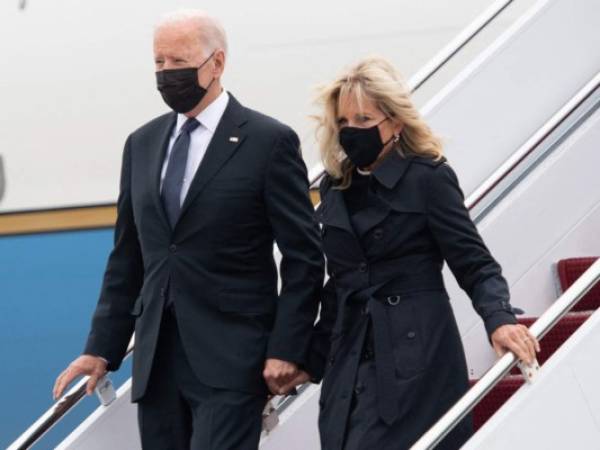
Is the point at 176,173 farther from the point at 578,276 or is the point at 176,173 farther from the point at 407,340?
the point at 578,276

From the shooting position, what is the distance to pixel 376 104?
345cm

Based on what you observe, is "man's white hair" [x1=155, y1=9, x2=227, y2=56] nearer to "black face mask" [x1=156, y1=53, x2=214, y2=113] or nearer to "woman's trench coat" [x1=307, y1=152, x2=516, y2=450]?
"black face mask" [x1=156, y1=53, x2=214, y2=113]

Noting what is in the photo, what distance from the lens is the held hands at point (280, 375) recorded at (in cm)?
351

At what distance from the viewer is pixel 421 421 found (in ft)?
11.1

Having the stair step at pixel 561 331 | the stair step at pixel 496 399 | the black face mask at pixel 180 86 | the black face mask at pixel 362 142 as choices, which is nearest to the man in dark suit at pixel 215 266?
the black face mask at pixel 180 86

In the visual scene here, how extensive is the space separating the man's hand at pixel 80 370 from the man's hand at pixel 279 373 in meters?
0.50

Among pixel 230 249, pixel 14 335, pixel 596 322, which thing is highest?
pixel 230 249

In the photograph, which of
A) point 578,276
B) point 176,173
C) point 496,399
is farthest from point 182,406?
point 578,276

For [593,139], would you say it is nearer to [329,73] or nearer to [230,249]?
[329,73]

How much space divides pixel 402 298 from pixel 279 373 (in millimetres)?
336

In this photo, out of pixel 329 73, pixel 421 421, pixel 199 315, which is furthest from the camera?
pixel 329 73

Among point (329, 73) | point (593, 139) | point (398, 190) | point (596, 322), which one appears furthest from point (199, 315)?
point (329, 73)

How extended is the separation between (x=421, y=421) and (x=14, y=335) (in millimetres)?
3292

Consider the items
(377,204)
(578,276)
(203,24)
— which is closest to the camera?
(377,204)
